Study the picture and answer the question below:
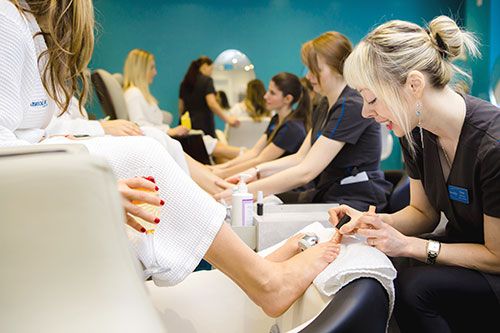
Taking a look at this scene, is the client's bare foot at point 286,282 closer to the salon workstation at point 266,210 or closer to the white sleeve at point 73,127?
the salon workstation at point 266,210

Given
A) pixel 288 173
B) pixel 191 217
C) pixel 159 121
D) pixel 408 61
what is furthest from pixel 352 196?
pixel 159 121

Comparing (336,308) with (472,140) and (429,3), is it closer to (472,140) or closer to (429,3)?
(472,140)

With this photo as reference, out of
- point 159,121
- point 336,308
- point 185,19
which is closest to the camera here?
point 336,308

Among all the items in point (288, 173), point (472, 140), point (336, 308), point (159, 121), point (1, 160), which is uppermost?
point (1, 160)

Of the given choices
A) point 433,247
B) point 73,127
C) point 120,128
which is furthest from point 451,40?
point 73,127

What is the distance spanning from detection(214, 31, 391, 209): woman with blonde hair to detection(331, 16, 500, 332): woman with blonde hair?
0.60m

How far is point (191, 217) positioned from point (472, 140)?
2.33 feet

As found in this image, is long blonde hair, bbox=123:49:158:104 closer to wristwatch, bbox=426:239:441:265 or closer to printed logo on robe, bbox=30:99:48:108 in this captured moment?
printed logo on robe, bbox=30:99:48:108

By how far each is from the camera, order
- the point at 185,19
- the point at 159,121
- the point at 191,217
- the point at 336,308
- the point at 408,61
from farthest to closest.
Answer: the point at 185,19, the point at 159,121, the point at 408,61, the point at 191,217, the point at 336,308

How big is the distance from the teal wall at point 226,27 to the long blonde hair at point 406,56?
18.9 feet

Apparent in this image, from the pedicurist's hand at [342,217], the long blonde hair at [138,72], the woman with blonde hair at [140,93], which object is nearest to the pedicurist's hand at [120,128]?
the pedicurist's hand at [342,217]

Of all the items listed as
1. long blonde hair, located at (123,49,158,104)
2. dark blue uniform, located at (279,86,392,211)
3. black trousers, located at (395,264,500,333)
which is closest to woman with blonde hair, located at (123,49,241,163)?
long blonde hair, located at (123,49,158,104)

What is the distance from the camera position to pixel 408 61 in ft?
5.09

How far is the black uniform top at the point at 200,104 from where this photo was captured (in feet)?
19.1
